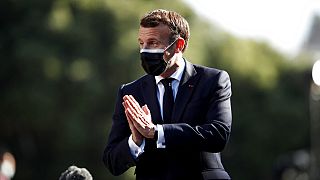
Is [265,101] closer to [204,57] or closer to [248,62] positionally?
[248,62]

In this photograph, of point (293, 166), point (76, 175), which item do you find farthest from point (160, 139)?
point (293, 166)

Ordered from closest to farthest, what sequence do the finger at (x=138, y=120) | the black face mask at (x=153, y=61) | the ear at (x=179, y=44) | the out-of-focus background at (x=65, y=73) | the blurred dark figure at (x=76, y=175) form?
the finger at (x=138, y=120), the black face mask at (x=153, y=61), the ear at (x=179, y=44), the blurred dark figure at (x=76, y=175), the out-of-focus background at (x=65, y=73)

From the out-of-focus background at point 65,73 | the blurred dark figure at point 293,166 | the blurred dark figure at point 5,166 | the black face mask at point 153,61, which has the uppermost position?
the black face mask at point 153,61

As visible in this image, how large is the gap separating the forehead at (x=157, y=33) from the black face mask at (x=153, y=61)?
2.7 inches

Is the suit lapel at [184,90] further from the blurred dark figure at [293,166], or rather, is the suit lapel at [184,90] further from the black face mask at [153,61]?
the blurred dark figure at [293,166]

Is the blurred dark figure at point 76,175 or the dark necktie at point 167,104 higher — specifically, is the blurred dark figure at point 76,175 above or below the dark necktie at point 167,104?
below

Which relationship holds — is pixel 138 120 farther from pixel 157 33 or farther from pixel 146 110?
pixel 157 33

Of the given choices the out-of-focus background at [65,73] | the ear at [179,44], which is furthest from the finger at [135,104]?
the out-of-focus background at [65,73]

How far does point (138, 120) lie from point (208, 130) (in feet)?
A: 1.29

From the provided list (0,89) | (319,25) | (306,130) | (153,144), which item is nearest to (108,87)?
(0,89)

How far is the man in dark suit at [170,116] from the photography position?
5.75m

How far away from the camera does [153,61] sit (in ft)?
19.0

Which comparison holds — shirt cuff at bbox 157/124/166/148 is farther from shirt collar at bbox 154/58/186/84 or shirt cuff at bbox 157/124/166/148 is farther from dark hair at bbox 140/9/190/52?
dark hair at bbox 140/9/190/52

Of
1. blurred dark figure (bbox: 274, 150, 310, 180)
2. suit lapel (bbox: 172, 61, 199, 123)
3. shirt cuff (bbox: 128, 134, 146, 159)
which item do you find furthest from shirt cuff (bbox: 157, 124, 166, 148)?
blurred dark figure (bbox: 274, 150, 310, 180)
